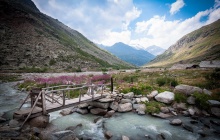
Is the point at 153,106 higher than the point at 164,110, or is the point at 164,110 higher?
the point at 153,106

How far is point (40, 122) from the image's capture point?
10.1 meters

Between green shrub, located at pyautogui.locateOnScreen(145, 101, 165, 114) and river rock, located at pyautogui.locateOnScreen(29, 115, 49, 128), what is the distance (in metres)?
10.1

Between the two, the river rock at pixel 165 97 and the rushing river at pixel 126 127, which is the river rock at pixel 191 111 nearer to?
the rushing river at pixel 126 127

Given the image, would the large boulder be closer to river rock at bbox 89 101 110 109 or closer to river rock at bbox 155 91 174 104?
river rock at bbox 155 91 174 104

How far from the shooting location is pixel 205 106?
14945 mm

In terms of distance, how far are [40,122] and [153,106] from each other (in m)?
11.4

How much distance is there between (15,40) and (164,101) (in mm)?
67741

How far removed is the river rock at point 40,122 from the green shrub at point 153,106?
33.1 ft

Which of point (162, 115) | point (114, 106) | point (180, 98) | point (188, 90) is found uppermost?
point (188, 90)

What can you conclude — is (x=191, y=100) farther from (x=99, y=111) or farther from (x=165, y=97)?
(x=99, y=111)

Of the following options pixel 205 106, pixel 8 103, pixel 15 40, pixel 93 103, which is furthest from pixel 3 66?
pixel 205 106

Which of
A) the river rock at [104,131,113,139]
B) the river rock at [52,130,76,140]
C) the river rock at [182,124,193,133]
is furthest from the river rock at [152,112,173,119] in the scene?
the river rock at [52,130,76,140]

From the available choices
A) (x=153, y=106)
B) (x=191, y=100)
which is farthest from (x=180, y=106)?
(x=153, y=106)

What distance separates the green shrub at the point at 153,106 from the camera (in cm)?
1475
